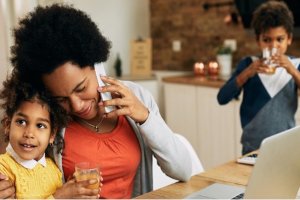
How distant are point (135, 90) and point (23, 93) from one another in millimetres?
403

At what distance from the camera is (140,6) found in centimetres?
474

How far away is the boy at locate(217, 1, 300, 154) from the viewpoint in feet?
7.13

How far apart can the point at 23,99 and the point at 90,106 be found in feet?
0.66

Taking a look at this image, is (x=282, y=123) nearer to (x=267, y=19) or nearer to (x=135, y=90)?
(x=267, y=19)

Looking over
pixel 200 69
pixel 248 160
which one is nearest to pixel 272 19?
pixel 248 160

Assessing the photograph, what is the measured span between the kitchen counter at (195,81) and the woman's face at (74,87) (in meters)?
2.24

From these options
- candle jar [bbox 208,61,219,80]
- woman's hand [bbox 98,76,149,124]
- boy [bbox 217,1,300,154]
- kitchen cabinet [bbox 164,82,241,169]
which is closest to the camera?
woman's hand [bbox 98,76,149,124]

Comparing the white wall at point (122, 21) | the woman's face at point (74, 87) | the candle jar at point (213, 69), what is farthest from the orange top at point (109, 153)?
the white wall at point (122, 21)

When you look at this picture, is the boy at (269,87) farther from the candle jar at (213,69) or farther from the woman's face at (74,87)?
the candle jar at (213,69)

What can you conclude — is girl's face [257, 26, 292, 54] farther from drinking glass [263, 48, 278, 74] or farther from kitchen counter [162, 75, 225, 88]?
kitchen counter [162, 75, 225, 88]

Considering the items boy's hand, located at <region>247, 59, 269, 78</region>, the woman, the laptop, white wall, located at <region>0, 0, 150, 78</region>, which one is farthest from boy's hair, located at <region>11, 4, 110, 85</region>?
white wall, located at <region>0, 0, 150, 78</region>

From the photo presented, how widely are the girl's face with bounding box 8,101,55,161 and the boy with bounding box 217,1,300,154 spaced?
3.72 ft

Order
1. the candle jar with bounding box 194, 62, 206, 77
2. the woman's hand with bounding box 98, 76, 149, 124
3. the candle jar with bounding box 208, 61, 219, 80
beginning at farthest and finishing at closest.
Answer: the candle jar with bounding box 194, 62, 206, 77, the candle jar with bounding box 208, 61, 219, 80, the woman's hand with bounding box 98, 76, 149, 124

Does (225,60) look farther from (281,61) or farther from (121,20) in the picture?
(281,61)
